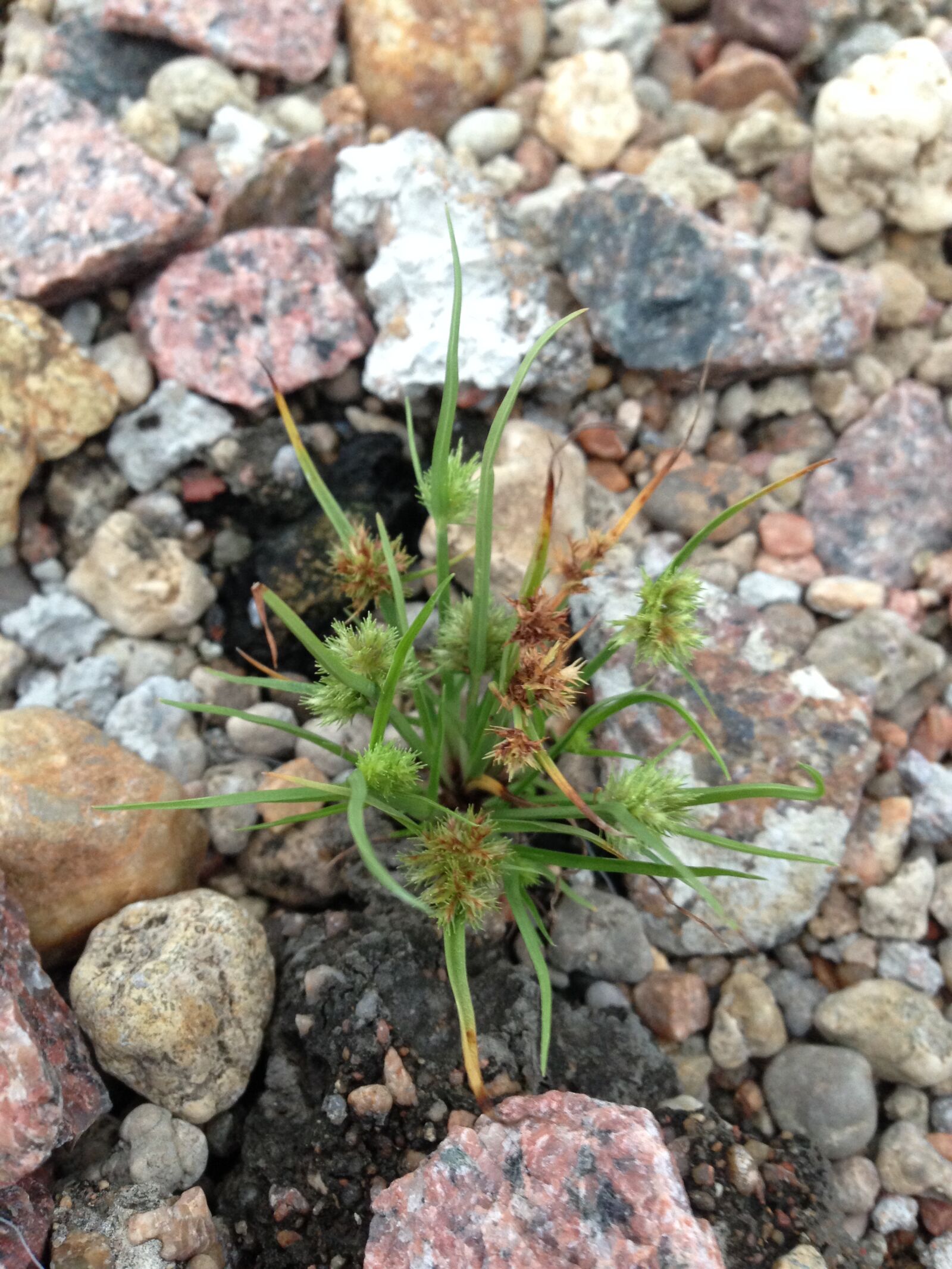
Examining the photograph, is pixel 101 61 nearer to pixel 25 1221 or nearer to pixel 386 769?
pixel 386 769

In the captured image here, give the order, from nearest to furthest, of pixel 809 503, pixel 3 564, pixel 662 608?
1. pixel 662 608
2. pixel 3 564
3. pixel 809 503

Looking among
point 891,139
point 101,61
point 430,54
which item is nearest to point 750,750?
point 891,139

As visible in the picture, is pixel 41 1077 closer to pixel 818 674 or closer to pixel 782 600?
pixel 818 674

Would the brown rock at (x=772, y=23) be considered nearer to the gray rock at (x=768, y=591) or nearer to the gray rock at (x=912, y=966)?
the gray rock at (x=768, y=591)

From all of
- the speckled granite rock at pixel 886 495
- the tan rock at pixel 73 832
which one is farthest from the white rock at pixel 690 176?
the tan rock at pixel 73 832

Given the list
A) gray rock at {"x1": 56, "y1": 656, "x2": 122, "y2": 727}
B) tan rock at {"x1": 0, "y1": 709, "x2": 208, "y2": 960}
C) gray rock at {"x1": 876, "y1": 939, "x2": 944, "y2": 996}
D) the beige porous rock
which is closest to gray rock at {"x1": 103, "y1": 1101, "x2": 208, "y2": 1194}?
the beige porous rock

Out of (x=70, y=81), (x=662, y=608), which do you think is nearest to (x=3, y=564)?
(x=70, y=81)
